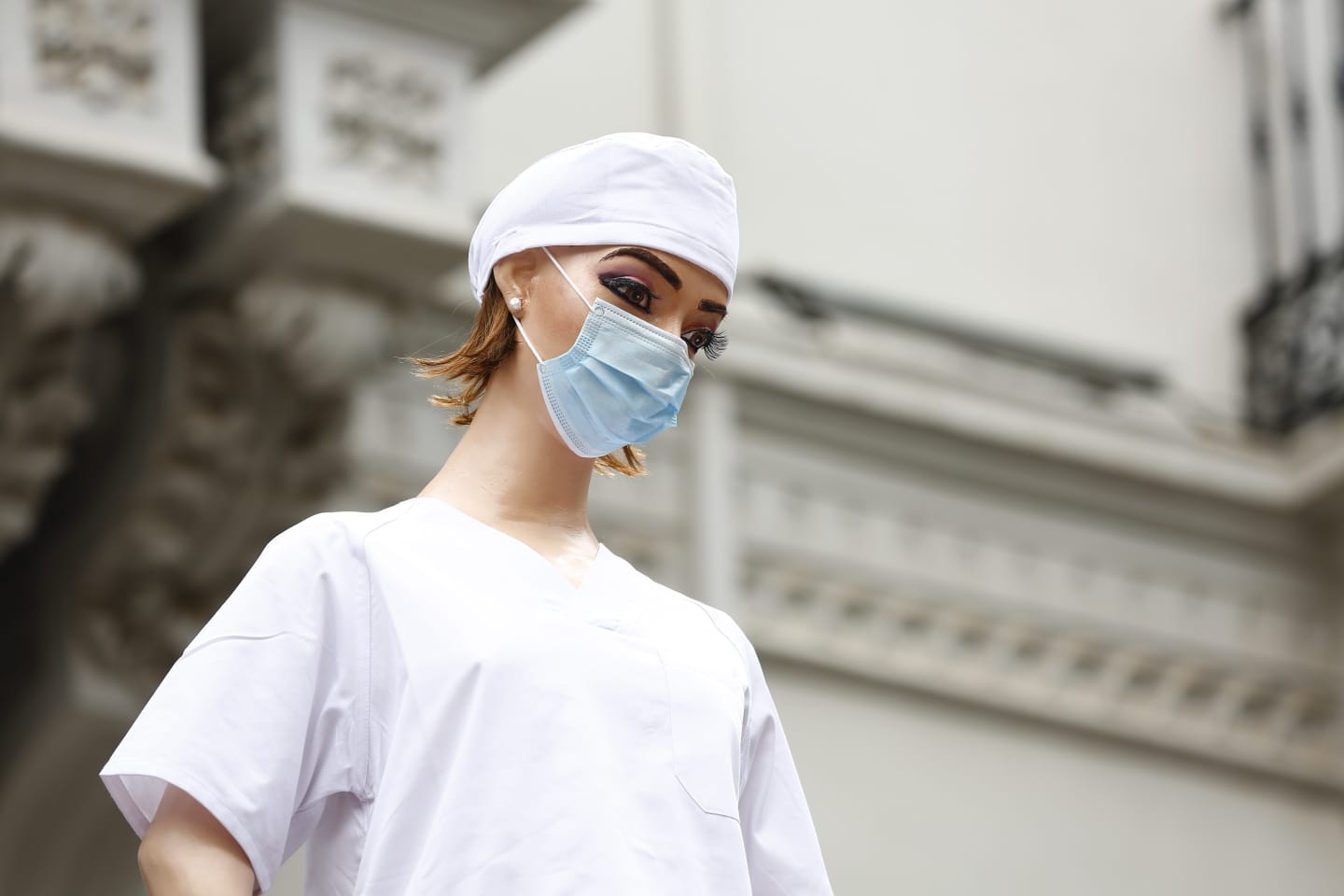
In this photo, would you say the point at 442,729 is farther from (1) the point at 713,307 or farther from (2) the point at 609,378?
(1) the point at 713,307

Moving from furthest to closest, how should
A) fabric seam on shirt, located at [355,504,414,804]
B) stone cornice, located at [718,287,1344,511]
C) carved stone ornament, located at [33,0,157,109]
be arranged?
stone cornice, located at [718,287,1344,511]
carved stone ornament, located at [33,0,157,109]
fabric seam on shirt, located at [355,504,414,804]

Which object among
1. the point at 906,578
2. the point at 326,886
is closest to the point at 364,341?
the point at 906,578

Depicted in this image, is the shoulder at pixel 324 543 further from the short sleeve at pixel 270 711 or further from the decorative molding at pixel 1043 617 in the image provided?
the decorative molding at pixel 1043 617

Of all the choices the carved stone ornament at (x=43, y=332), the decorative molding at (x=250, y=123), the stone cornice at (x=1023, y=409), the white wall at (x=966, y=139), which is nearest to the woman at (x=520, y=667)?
the carved stone ornament at (x=43, y=332)

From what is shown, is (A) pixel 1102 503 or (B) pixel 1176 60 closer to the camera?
(A) pixel 1102 503

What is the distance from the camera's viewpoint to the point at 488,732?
1.99 metres

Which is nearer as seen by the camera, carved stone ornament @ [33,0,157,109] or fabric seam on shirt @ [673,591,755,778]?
fabric seam on shirt @ [673,591,755,778]

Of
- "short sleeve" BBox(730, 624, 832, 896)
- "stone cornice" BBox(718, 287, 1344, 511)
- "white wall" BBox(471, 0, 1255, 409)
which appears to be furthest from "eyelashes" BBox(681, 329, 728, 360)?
"stone cornice" BBox(718, 287, 1344, 511)

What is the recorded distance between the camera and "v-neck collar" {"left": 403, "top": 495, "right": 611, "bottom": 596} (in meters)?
2.12

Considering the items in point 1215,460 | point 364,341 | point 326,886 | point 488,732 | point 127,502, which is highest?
point 488,732

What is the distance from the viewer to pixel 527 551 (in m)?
2.13

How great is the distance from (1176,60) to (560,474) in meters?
4.81

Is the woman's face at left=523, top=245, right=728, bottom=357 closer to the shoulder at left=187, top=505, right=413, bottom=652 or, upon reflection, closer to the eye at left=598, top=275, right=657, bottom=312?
the eye at left=598, top=275, right=657, bottom=312

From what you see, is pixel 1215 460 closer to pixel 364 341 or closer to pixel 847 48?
pixel 847 48
